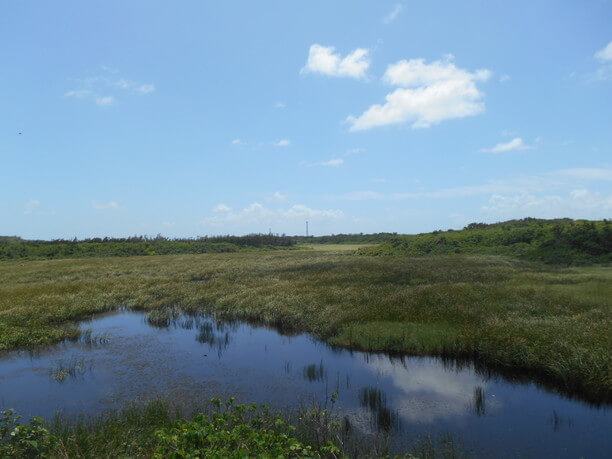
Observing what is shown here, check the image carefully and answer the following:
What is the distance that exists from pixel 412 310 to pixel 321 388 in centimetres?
788

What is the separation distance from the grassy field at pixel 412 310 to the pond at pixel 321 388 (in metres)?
0.96

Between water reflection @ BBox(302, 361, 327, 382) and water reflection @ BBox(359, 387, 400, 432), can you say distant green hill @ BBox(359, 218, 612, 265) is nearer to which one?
water reflection @ BBox(302, 361, 327, 382)

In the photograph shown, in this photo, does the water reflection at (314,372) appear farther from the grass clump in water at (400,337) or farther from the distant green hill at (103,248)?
the distant green hill at (103,248)

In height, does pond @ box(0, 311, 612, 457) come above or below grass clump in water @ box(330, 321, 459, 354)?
below

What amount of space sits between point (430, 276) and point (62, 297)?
2469 centimetres

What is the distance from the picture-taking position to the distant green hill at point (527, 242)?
37.2 meters

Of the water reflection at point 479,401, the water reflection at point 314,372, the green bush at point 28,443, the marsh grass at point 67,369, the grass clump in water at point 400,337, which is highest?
the green bush at point 28,443

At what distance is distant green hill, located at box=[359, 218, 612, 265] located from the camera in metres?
37.2

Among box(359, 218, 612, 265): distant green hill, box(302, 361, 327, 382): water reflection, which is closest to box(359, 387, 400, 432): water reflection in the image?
box(302, 361, 327, 382): water reflection

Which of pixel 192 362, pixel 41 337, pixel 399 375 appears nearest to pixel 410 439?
pixel 399 375

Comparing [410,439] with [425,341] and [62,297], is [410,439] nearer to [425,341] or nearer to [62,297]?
[425,341]

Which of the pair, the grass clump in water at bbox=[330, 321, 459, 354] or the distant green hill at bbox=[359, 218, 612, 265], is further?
the distant green hill at bbox=[359, 218, 612, 265]

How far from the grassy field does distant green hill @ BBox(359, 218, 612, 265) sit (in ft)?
45.4

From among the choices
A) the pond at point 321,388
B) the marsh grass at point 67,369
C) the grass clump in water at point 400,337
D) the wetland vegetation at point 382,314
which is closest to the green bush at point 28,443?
the wetland vegetation at point 382,314
